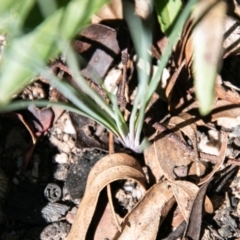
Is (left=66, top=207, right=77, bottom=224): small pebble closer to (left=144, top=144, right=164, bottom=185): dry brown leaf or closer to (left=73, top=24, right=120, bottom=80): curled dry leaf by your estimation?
(left=144, top=144, right=164, bottom=185): dry brown leaf

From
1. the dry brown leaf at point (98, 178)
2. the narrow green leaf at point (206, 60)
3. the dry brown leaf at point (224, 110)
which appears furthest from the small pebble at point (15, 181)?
the narrow green leaf at point (206, 60)

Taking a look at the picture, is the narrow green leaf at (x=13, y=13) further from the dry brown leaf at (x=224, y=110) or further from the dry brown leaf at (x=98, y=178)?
the dry brown leaf at (x=224, y=110)

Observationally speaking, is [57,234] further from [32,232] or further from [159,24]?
[159,24]

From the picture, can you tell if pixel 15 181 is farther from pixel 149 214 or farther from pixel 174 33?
pixel 174 33

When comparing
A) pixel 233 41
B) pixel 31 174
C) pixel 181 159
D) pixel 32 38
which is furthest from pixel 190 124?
pixel 32 38

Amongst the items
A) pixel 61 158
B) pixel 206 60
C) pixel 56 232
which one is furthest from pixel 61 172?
pixel 206 60

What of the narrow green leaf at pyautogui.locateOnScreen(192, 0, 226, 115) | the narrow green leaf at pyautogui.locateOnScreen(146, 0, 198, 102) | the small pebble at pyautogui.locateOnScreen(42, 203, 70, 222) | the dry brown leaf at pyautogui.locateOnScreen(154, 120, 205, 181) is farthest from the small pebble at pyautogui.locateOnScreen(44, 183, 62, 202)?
the narrow green leaf at pyautogui.locateOnScreen(192, 0, 226, 115)
